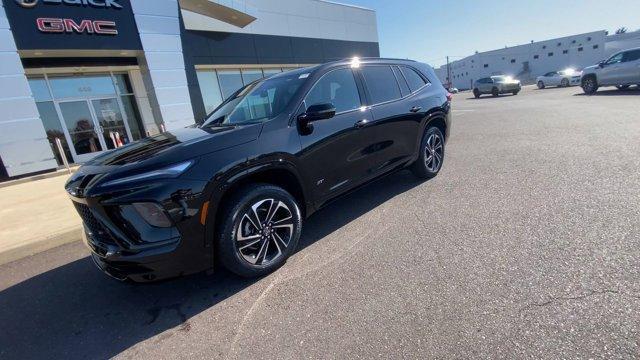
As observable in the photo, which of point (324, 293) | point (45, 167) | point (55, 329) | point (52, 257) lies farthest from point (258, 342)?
point (45, 167)

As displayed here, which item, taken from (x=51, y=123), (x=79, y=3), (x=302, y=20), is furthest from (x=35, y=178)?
(x=302, y=20)

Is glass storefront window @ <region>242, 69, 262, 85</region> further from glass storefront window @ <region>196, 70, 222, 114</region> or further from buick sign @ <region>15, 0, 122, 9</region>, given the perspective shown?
buick sign @ <region>15, 0, 122, 9</region>

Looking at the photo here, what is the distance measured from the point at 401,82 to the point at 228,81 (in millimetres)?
13539

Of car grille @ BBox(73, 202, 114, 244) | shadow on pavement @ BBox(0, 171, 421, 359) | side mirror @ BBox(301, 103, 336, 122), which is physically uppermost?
side mirror @ BBox(301, 103, 336, 122)

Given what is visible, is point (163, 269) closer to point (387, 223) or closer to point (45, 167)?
point (387, 223)

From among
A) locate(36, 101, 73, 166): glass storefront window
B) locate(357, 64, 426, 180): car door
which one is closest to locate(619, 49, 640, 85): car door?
locate(357, 64, 426, 180): car door

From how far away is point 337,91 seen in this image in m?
3.71

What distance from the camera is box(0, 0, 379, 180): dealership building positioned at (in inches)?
395

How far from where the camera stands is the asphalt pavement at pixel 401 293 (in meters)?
2.05

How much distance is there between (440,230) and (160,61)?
13.1 m

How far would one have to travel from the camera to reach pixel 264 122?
10.0 feet

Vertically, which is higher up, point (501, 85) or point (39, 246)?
point (501, 85)

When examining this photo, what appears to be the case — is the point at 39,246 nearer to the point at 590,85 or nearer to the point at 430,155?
the point at 430,155

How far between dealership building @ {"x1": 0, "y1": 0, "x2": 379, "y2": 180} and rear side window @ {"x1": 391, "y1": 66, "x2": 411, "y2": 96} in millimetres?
5582
